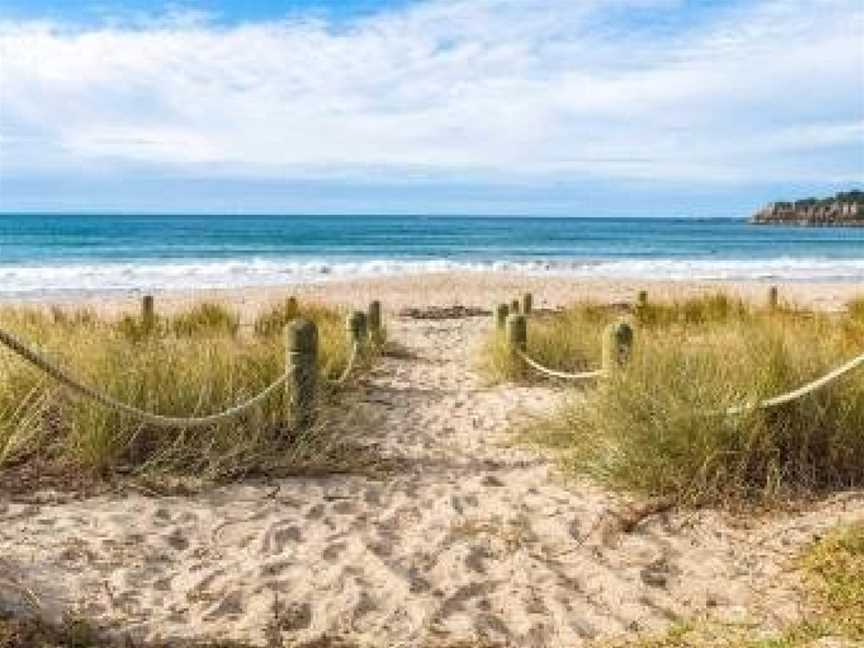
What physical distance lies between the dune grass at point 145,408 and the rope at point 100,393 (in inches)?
10.6

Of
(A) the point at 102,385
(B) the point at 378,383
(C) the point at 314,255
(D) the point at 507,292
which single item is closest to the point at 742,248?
(C) the point at 314,255

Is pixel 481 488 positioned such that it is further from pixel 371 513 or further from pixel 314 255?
pixel 314 255

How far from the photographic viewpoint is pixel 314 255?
159 feet

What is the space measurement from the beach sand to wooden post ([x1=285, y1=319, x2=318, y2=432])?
585 millimetres

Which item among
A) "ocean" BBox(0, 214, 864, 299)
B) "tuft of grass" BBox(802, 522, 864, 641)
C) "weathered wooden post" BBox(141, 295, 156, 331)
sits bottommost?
"ocean" BBox(0, 214, 864, 299)

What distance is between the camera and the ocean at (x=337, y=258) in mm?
33125

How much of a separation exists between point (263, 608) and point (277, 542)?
0.82 metres

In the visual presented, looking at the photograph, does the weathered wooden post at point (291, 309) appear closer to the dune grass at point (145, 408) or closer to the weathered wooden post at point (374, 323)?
the weathered wooden post at point (374, 323)

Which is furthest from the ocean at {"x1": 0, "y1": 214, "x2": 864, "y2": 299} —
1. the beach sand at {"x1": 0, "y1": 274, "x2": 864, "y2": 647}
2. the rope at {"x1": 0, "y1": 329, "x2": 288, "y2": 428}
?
the beach sand at {"x1": 0, "y1": 274, "x2": 864, "y2": 647}

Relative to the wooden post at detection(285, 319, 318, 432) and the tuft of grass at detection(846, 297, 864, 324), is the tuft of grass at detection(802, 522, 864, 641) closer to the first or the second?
the wooden post at detection(285, 319, 318, 432)

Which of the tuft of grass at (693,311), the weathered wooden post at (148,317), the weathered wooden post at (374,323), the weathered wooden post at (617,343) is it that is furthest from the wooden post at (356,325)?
the tuft of grass at (693,311)

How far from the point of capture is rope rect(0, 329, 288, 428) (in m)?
4.25

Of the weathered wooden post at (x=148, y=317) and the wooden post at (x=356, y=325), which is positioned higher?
the wooden post at (x=356, y=325)

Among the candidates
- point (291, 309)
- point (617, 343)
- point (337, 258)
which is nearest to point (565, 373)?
point (617, 343)
